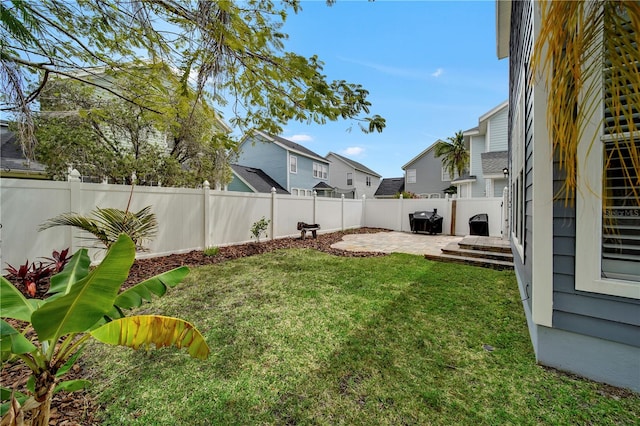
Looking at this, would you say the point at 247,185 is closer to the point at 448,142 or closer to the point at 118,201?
the point at 118,201

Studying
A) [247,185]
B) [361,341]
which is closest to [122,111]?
[247,185]

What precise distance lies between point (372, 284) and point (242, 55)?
170 inches

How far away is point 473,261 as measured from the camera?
6336 millimetres

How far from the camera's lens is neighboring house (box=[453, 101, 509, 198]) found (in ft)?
43.3

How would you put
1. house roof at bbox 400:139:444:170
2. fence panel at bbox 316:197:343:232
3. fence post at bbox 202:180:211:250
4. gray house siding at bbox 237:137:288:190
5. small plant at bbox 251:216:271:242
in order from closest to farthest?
fence post at bbox 202:180:211:250
small plant at bbox 251:216:271:242
fence panel at bbox 316:197:343:232
gray house siding at bbox 237:137:288:190
house roof at bbox 400:139:444:170

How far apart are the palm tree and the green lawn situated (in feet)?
70.9

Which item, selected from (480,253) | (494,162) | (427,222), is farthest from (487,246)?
(494,162)

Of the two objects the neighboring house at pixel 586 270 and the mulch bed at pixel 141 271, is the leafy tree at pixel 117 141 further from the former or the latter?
the neighboring house at pixel 586 270

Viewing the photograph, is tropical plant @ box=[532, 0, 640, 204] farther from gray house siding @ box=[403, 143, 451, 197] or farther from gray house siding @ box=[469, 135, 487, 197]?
gray house siding @ box=[403, 143, 451, 197]

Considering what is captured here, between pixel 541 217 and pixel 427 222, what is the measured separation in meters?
10.2

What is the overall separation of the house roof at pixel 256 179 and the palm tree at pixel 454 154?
600 inches

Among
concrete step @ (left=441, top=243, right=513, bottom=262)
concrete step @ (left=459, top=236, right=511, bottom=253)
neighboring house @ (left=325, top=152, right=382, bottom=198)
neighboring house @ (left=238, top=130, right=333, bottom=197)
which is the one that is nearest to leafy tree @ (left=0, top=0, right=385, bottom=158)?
concrete step @ (left=441, top=243, right=513, bottom=262)

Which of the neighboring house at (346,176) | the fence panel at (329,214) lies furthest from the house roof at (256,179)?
the neighboring house at (346,176)

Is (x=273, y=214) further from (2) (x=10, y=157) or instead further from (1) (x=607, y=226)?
(2) (x=10, y=157)
